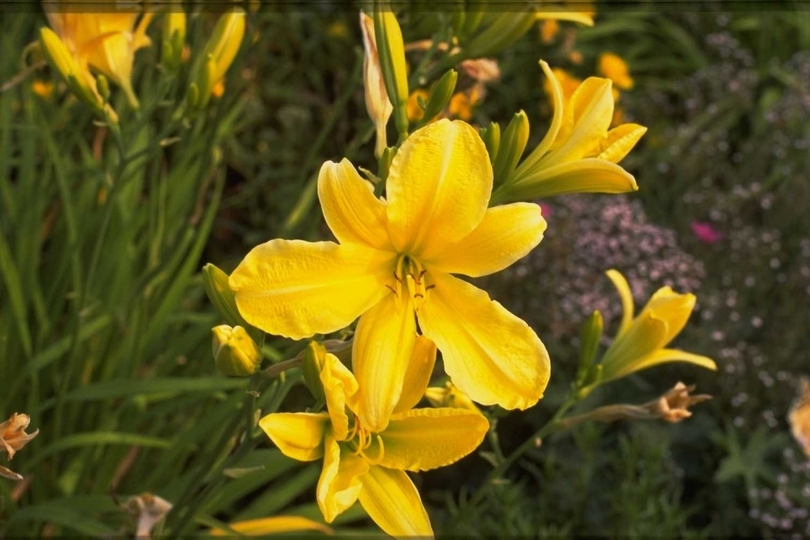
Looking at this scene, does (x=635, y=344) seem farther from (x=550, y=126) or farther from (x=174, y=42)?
(x=174, y=42)

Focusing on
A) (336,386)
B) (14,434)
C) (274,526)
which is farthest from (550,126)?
(274,526)

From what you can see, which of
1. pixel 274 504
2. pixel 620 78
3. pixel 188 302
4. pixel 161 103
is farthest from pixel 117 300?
pixel 620 78

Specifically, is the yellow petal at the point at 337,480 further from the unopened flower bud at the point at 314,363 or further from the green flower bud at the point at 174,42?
the green flower bud at the point at 174,42

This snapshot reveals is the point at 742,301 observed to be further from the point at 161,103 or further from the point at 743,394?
the point at 161,103

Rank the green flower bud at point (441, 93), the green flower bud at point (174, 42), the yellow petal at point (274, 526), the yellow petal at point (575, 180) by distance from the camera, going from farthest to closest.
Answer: the yellow petal at point (274, 526) → the green flower bud at point (174, 42) → the green flower bud at point (441, 93) → the yellow petal at point (575, 180)

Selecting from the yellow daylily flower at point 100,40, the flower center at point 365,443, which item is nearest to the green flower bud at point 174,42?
the yellow daylily flower at point 100,40
